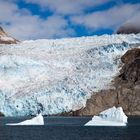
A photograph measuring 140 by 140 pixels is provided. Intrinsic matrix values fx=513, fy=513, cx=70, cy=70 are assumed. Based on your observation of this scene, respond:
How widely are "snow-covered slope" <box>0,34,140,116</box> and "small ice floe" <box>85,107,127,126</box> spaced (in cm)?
2304

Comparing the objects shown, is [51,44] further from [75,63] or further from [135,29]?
[135,29]

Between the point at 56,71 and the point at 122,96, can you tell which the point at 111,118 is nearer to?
the point at 56,71

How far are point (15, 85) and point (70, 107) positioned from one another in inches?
513

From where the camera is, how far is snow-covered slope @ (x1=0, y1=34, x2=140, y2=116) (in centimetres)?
8712

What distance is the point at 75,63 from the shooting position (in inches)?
3937

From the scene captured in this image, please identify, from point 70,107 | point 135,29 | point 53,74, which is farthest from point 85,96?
point 135,29

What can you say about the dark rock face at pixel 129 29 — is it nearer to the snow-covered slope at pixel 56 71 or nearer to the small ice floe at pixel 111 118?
the snow-covered slope at pixel 56 71

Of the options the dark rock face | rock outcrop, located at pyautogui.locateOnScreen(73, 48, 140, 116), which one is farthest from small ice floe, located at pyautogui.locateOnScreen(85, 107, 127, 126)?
the dark rock face

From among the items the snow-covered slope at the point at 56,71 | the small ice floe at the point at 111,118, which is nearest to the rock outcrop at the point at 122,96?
the snow-covered slope at the point at 56,71

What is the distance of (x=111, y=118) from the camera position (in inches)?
2424

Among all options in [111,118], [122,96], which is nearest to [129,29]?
[122,96]

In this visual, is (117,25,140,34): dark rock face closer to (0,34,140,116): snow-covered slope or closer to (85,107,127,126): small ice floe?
(0,34,140,116): snow-covered slope

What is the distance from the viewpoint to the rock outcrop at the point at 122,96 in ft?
312

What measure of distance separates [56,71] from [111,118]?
122 ft
